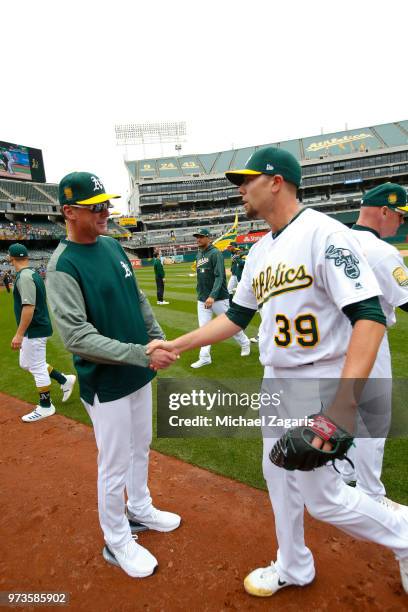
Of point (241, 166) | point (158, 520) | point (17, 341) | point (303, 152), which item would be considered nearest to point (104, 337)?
point (158, 520)

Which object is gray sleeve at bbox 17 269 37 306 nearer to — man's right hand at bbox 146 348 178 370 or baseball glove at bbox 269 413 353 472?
man's right hand at bbox 146 348 178 370

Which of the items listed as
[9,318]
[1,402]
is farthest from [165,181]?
[1,402]

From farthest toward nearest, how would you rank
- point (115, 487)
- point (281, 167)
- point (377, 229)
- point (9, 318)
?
point (9, 318) < point (377, 229) < point (115, 487) < point (281, 167)

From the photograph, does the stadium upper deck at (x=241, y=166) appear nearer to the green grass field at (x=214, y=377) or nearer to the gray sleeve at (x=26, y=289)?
the green grass field at (x=214, y=377)

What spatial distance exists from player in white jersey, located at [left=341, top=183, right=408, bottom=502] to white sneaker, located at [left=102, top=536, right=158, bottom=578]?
1592mm

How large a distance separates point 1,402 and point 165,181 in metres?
68.5

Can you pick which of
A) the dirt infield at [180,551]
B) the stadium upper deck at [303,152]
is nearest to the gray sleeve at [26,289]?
the dirt infield at [180,551]

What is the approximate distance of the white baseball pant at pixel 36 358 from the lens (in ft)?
16.5

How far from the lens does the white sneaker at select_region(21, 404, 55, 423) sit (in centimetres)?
483

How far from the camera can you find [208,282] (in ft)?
20.9

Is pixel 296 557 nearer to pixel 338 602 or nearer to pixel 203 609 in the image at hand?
pixel 338 602

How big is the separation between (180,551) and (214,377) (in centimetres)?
330

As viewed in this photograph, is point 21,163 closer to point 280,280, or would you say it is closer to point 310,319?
point 280,280

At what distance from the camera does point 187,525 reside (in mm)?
2729
